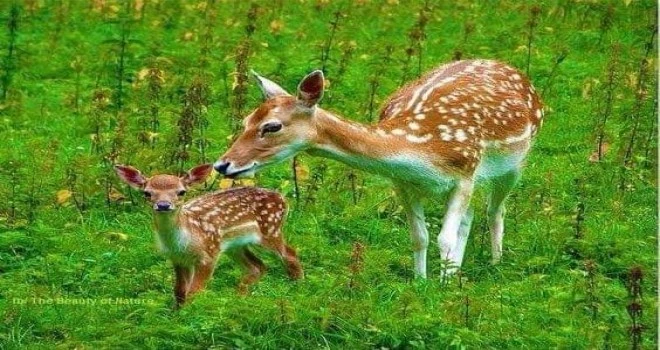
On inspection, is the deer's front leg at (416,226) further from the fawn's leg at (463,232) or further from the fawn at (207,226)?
the fawn at (207,226)

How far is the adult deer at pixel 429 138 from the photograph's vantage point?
9.28 meters

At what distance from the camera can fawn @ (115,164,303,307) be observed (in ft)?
30.5

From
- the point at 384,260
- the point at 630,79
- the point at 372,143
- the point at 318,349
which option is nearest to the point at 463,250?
the point at 384,260

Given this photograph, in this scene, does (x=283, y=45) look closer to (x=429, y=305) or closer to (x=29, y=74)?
(x=29, y=74)

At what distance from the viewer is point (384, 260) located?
10156 mm

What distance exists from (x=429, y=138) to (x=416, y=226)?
55 cm

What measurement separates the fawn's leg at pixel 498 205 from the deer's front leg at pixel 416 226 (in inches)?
26.9

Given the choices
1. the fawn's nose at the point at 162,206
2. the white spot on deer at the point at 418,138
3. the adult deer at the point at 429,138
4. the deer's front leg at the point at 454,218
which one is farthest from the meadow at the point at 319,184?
the white spot on deer at the point at 418,138

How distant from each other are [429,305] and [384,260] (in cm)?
129

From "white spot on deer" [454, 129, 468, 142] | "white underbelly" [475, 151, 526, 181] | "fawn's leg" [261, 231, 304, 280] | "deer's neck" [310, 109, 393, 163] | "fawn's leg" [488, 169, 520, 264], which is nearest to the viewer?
"deer's neck" [310, 109, 393, 163]

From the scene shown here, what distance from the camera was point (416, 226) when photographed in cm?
991

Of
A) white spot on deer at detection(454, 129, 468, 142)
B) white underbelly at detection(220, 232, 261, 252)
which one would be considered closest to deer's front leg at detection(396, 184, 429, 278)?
white spot on deer at detection(454, 129, 468, 142)

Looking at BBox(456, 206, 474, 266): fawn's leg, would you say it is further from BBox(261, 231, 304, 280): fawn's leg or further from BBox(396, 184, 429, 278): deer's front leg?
BBox(261, 231, 304, 280): fawn's leg

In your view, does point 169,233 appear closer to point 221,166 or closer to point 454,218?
point 221,166
